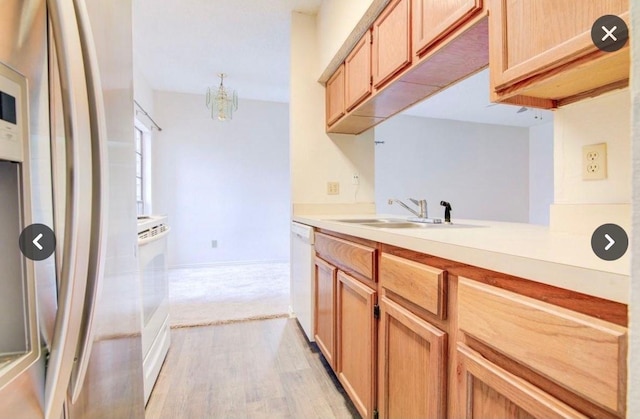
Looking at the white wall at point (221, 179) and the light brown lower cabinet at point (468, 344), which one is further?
the white wall at point (221, 179)

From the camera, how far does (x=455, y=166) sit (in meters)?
5.31

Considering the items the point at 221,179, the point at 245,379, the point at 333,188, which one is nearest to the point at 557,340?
the point at 245,379

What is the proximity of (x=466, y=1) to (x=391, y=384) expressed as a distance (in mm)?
1318

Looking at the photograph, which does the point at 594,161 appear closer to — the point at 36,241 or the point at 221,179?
the point at 36,241

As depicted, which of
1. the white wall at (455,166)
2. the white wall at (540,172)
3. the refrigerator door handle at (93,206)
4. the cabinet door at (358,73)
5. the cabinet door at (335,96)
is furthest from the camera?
the white wall at (540,172)

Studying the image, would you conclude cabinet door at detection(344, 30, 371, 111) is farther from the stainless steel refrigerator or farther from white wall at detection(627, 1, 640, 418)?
white wall at detection(627, 1, 640, 418)

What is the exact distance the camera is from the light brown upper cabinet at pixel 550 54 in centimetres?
67

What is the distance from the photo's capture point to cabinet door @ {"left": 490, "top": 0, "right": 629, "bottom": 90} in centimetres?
67

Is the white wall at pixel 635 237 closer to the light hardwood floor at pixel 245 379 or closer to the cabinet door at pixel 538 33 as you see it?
the cabinet door at pixel 538 33

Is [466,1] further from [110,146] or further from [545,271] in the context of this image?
[110,146]

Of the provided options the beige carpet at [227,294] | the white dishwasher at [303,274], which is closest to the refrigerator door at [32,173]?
the white dishwasher at [303,274]

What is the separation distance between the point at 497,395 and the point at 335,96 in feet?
7.02

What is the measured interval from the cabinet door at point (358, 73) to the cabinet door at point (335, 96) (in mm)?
98

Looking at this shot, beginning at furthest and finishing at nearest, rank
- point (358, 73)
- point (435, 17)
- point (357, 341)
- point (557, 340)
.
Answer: point (358, 73) → point (357, 341) → point (435, 17) → point (557, 340)
